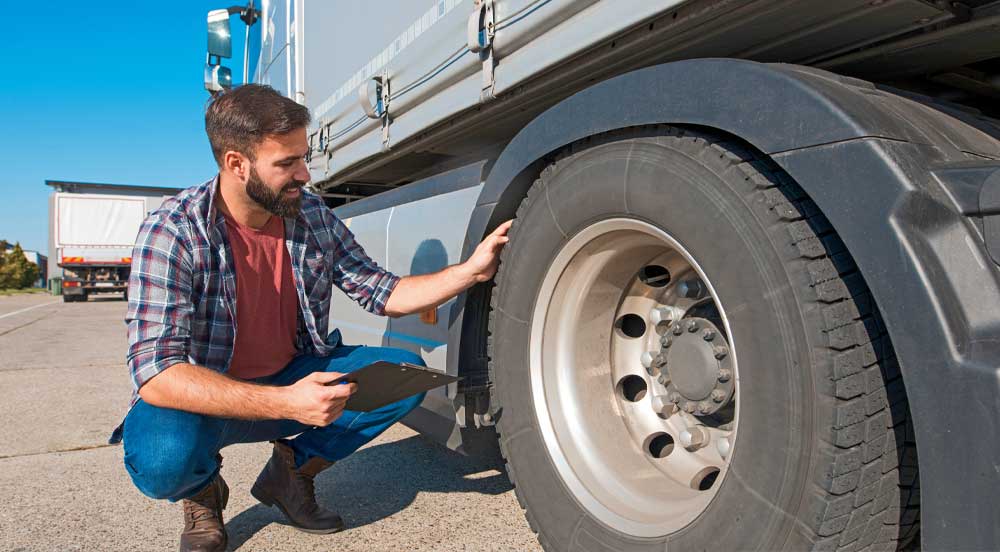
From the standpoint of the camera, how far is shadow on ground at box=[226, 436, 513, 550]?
2154 mm

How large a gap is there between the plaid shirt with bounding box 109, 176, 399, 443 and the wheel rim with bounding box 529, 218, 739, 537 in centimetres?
88

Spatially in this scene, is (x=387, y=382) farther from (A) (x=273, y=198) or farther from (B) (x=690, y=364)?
(B) (x=690, y=364)

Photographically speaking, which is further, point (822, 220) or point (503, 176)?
point (503, 176)

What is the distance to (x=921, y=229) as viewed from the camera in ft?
2.96

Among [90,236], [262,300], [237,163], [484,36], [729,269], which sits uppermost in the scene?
[90,236]

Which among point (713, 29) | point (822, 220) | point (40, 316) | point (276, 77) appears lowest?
point (40, 316)

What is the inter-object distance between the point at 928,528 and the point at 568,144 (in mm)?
1018

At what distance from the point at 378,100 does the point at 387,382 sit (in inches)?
52.0

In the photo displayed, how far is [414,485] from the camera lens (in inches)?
95.3

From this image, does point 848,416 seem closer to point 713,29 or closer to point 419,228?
point 713,29

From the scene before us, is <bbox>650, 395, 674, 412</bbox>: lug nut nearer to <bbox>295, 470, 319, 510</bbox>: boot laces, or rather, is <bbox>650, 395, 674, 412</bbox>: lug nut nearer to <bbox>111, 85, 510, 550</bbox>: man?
<bbox>111, 85, 510, 550</bbox>: man

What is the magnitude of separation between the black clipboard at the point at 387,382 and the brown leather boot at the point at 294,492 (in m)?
0.35

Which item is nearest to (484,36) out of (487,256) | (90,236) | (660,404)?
(487,256)

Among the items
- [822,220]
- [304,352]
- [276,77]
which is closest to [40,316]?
[276,77]
